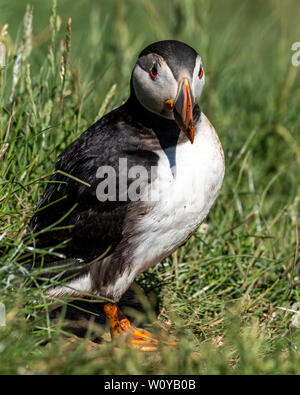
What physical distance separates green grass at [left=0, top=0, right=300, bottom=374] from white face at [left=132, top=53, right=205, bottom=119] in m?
0.56

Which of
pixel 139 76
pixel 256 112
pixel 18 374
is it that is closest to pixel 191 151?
pixel 139 76

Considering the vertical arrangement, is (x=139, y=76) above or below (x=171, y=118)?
above

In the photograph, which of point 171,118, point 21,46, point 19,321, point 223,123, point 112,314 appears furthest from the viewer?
point 223,123

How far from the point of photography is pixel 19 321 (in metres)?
2.68

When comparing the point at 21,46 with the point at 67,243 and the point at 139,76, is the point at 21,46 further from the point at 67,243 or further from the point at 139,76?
the point at 67,243

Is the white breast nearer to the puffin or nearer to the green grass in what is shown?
the puffin

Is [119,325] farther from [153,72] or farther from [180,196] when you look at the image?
[153,72]

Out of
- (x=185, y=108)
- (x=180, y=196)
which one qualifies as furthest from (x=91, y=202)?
(x=185, y=108)

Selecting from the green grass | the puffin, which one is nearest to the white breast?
the puffin

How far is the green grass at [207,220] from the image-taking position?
259 centimetres

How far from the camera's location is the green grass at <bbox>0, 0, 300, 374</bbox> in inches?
102

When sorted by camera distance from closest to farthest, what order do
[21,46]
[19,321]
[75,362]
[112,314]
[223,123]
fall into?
[75,362], [19,321], [112,314], [21,46], [223,123]

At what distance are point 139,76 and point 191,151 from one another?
47 cm

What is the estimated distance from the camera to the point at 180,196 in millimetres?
3094
